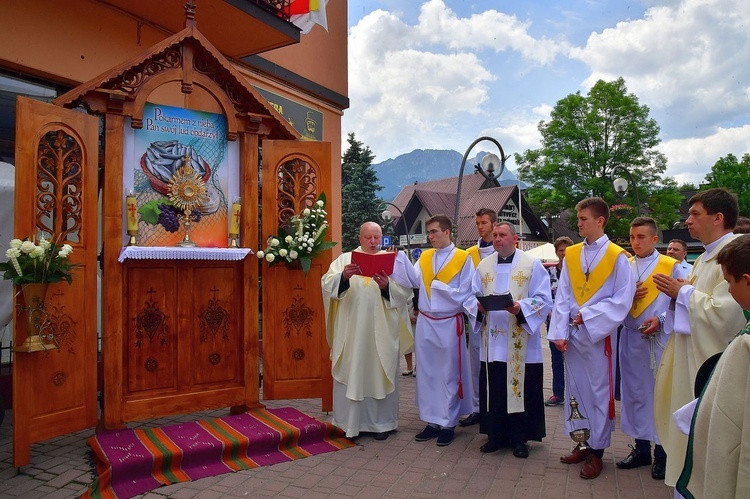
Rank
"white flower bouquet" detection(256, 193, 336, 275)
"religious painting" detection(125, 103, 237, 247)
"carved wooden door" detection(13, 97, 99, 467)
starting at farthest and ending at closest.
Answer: "white flower bouquet" detection(256, 193, 336, 275) < "religious painting" detection(125, 103, 237, 247) < "carved wooden door" detection(13, 97, 99, 467)

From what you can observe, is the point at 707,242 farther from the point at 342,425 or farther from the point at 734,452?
the point at 342,425

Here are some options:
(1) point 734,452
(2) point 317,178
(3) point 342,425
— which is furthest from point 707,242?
(2) point 317,178

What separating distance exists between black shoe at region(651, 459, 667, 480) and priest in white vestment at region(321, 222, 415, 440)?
8.30ft

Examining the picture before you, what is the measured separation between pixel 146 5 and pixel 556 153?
102ft

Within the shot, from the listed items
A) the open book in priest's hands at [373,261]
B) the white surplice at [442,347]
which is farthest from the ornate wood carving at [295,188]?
the white surplice at [442,347]

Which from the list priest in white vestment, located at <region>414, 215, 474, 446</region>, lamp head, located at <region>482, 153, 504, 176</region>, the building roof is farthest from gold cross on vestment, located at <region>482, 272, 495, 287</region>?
the building roof

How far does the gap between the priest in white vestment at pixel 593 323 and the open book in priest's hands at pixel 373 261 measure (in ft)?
5.75

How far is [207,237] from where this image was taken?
6508 millimetres

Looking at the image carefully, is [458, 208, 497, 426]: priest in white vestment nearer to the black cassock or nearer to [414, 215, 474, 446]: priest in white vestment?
[414, 215, 474, 446]: priest in white vestment

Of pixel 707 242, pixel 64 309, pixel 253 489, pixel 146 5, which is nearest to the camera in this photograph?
pixel 707 242

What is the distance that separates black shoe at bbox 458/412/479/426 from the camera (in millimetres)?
6492

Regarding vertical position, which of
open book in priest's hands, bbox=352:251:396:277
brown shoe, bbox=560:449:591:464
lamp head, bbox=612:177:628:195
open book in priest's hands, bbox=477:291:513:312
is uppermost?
lamp head, bbox=612:177:628:195

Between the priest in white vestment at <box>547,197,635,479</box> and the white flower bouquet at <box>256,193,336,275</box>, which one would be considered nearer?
the priest in white vestment at <box>547,197,635,479</box>

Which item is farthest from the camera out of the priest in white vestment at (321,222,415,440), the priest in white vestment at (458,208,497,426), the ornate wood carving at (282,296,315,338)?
the ornate wood carving at (282,296,315,338)
